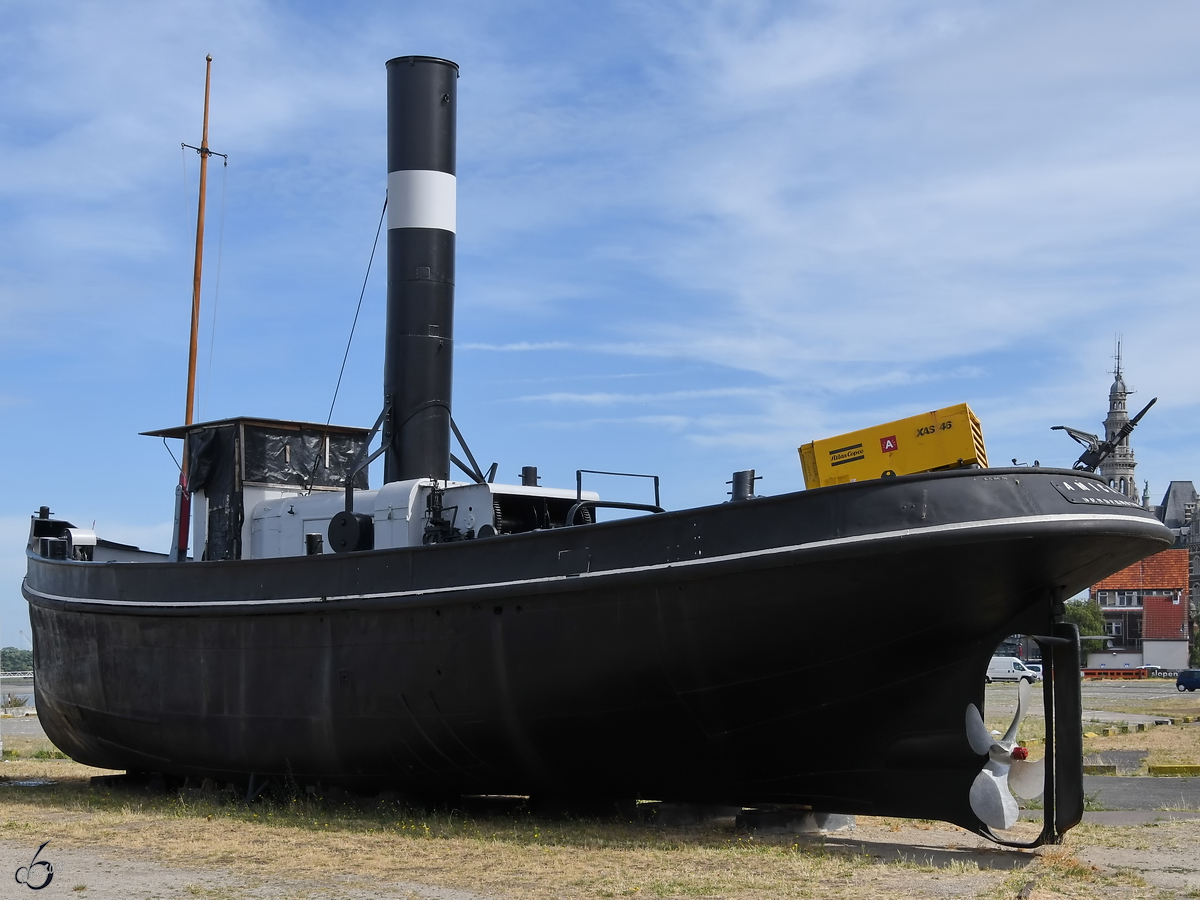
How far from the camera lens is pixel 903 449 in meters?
9.95

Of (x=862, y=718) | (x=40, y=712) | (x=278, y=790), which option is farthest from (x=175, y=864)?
(x=40, y=712)

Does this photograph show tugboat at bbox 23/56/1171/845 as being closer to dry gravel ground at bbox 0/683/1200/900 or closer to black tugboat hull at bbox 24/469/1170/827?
black tugboat hull at bbox 24/469/1170/827

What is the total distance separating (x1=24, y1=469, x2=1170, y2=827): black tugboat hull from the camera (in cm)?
937

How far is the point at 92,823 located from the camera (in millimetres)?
11180

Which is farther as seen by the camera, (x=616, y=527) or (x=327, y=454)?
(x=327, y=454)

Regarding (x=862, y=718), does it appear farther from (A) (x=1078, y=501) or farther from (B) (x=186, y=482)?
(B) (x=186, y=482)

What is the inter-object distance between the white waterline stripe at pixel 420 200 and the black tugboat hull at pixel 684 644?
4173 mm

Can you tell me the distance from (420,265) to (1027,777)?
26.5 ft

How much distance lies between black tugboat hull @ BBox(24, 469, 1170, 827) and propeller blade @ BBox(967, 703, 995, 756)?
0.07 meters

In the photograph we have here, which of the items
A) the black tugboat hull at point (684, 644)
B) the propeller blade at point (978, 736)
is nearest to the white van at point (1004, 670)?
the black tugboat hull at point (684, 644)

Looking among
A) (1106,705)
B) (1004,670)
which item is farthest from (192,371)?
(1004,670)

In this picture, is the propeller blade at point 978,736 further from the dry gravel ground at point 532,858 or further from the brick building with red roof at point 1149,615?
the brick building with red roof at point 1149,615

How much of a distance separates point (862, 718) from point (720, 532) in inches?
72.9

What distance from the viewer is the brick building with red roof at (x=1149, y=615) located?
3219 inches
